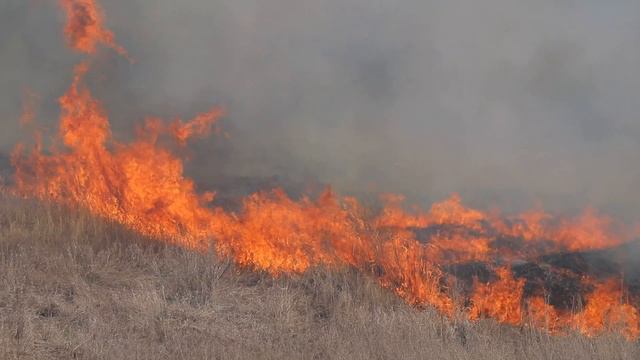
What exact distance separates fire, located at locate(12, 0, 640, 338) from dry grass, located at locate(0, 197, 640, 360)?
445 millimetres

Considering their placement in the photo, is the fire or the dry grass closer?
the dry grass

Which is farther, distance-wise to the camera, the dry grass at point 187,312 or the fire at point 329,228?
the fire at point 329,228

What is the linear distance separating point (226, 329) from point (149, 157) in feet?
15.3

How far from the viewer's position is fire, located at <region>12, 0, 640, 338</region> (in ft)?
25.5

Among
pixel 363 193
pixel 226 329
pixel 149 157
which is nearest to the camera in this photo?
pixel 226 329

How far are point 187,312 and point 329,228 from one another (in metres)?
2.90

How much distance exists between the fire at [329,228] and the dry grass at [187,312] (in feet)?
1.46

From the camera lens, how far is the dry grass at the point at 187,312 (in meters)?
5.04

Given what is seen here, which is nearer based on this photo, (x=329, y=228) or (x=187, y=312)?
(x=187, y=312)

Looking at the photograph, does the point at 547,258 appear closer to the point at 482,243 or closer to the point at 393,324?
the point at 482,243

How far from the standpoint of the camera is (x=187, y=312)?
6133 millimetres

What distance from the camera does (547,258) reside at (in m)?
8.98

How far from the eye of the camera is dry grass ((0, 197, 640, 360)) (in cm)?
504

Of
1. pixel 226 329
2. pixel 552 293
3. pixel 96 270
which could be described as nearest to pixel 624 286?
pixel 552 293
